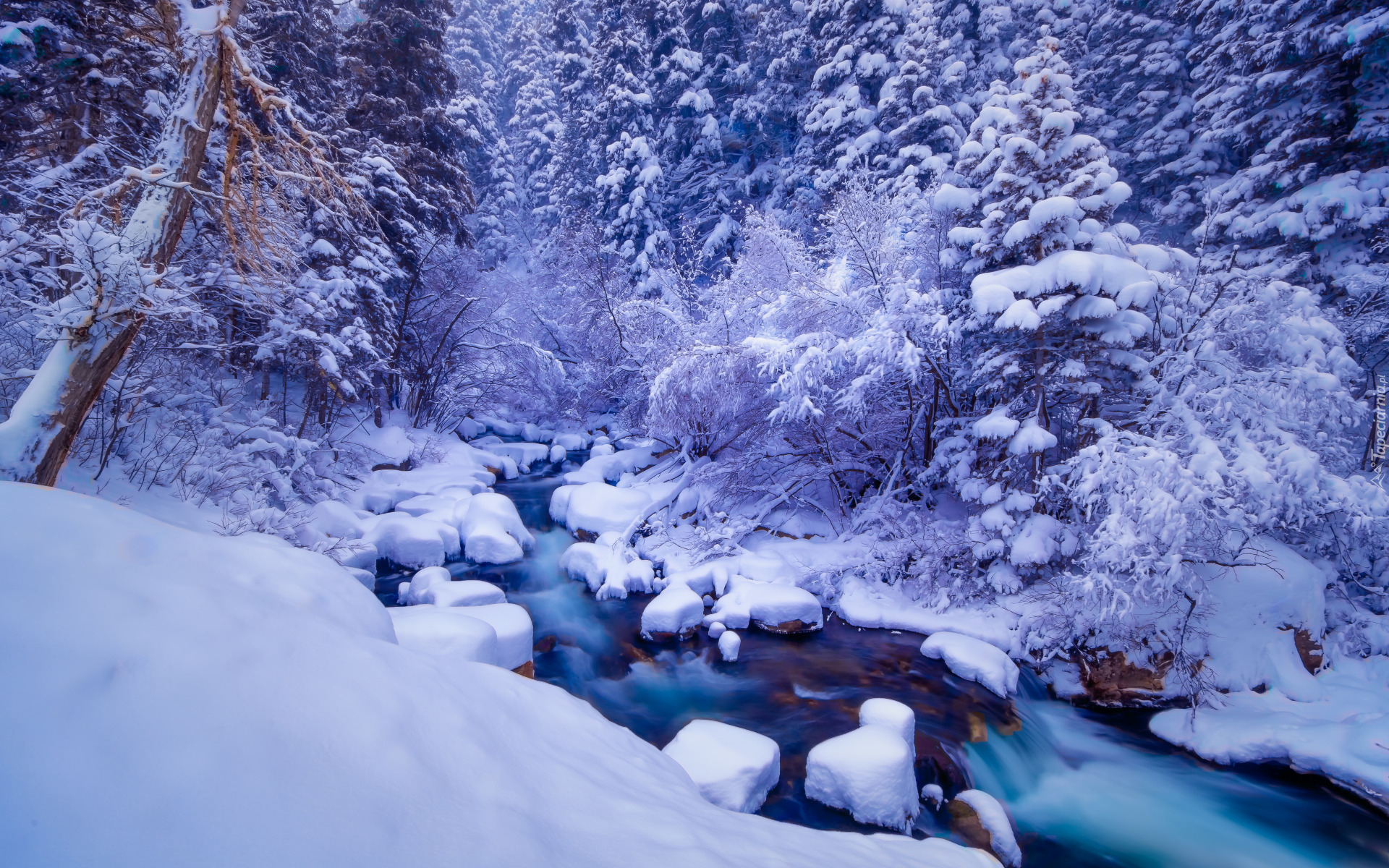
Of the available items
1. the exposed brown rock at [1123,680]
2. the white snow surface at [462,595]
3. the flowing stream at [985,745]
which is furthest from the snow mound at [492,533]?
the exposed brown rock at [1123,680]

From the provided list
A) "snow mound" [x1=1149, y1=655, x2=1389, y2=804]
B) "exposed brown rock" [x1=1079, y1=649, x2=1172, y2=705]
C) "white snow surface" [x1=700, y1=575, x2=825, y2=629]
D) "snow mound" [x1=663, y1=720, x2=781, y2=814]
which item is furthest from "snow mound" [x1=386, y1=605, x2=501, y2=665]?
"snow mound" [x1=1149, y1=655, x2=1389, y2=804]

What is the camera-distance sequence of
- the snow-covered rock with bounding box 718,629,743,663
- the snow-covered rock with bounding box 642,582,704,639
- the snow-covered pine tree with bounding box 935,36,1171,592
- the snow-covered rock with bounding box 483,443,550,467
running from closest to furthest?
the snow-covered pine tree with bounding box 935,36,1171,592 < the snow-covered rock with bounding box 718,629,743,663 < the snow-covered rock with bounding box 642,582,704,639 < the snow-covered rock with bounding box 483,443,550,467

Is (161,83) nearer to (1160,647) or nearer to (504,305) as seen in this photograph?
(504,305)

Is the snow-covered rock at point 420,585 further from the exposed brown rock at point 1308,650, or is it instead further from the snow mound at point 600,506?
the exposed brown rock at point 1308,650

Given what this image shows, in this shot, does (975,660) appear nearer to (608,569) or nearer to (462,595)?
(608,569)

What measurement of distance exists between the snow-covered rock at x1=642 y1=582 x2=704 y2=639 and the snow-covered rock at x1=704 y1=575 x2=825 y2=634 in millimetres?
258

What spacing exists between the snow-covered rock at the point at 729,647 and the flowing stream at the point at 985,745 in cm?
12

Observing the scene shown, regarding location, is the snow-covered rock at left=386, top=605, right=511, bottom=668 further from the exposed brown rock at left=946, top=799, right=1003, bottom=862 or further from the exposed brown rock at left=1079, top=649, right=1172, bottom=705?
the exposed brown rock at left=1079, top=649, right=1172, bottom=705

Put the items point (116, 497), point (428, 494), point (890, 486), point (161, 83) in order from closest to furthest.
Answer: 1. point (116, 497)
2. point (161, 83)
3. point (890, 486)
4. point (428, 494)

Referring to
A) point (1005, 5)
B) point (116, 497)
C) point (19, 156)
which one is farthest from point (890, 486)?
point (1005, 5)

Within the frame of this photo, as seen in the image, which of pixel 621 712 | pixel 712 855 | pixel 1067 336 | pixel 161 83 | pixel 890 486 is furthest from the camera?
pixel 890 486

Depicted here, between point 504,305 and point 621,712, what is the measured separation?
1590 cm

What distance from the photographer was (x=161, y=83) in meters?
8.55

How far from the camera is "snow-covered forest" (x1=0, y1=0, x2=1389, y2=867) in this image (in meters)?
2.25
